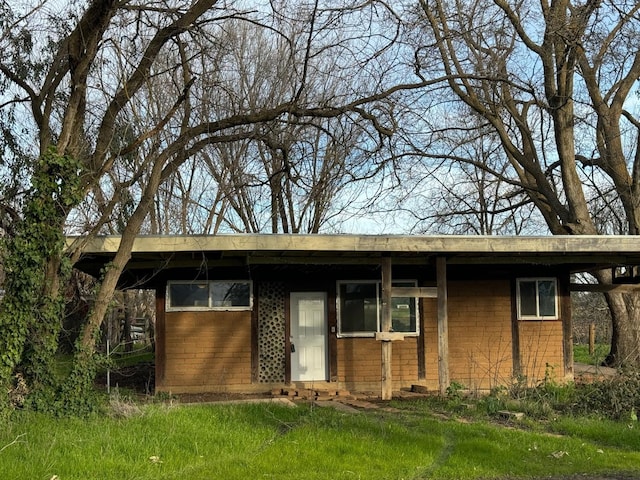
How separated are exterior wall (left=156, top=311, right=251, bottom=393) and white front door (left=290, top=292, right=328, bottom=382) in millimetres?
1031

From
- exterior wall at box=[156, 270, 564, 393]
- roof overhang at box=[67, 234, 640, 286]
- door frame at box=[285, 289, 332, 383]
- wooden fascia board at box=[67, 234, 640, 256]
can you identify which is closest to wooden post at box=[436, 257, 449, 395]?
roof overhang at box=[67, 234, 640, 286]

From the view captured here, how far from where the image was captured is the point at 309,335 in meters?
15.0

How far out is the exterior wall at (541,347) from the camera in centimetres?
1530

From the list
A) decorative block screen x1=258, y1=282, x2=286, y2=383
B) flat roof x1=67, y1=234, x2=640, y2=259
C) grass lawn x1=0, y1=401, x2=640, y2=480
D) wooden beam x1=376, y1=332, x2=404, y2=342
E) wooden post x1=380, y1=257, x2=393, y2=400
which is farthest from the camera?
decorative block screen x1=258, y1=282, x2=286, y2=383

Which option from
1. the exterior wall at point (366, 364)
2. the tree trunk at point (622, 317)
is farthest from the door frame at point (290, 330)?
the tree trunk at point (622, 317)

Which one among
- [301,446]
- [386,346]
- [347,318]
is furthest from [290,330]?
[301,446]

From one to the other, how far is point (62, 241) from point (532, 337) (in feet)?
33.7

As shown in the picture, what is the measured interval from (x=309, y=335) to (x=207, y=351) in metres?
2.22

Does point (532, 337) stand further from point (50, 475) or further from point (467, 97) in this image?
point (50, 475)

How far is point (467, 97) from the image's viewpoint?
19.0 meters

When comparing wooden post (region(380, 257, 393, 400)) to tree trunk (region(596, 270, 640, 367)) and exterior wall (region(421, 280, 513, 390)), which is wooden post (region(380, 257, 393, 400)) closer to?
exterior wall (region(421, 280, 513, 390))

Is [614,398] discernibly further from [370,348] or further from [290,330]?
[290,330]

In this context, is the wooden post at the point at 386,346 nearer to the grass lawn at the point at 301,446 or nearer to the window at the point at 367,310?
the grass lawn at the point at 301,446

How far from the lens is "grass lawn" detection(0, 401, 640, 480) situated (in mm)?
7340
